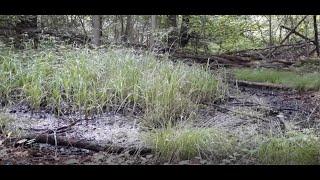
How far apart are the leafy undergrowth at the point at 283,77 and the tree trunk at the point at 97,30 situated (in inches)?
40.5

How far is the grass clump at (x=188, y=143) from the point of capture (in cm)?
342

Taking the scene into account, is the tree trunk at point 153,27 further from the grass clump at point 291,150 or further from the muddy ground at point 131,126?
the grass clump at point 291,150

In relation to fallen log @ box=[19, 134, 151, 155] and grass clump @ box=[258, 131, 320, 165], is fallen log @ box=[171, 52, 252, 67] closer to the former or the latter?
grass clump @ box=[258, 131, 320, 165]

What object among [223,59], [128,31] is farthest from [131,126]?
[223,59]

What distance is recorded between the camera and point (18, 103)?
3559 mm

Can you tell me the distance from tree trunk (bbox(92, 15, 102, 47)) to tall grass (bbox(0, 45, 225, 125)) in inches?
4.9

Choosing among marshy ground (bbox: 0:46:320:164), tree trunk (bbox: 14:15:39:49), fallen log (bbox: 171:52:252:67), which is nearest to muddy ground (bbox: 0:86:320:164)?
marshy ground (bbox: 0:46:320:164)

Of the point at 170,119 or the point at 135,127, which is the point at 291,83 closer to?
the point at 170,119

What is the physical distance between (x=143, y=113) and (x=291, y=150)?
105 cm

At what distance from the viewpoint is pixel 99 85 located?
357 centimetres

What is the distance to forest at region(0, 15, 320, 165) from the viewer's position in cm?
345
